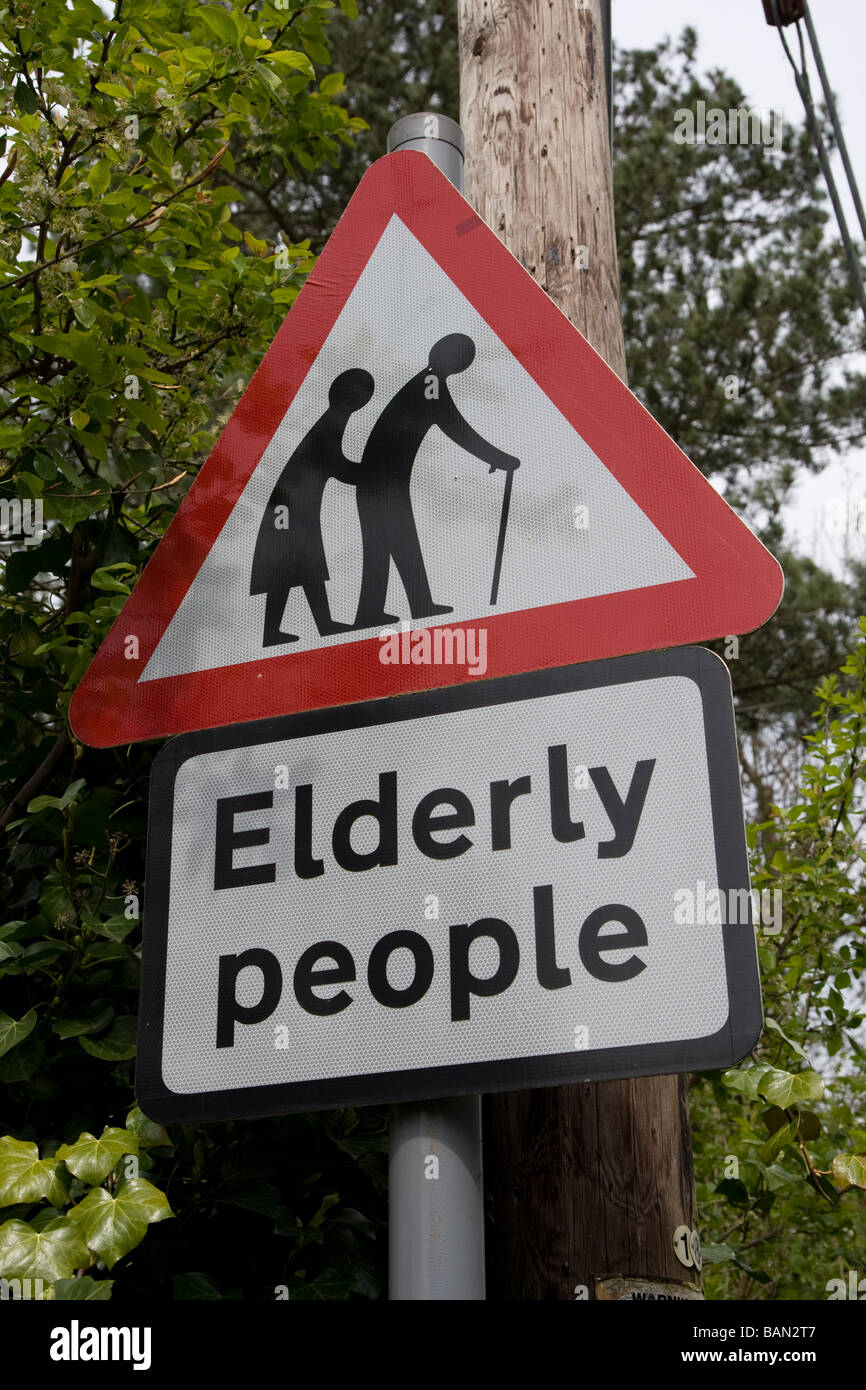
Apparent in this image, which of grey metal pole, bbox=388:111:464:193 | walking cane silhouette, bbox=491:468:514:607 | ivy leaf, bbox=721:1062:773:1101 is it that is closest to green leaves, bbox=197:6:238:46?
grey metal pole, bbox=388:111:464:193

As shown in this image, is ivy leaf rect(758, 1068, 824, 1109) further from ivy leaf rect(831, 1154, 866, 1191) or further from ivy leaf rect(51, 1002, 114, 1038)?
ivy leaf rect(51, 1002, 114, 1038)

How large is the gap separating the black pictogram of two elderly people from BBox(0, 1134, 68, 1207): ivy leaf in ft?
2.32

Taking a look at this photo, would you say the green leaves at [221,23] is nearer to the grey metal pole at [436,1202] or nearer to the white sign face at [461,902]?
the white sign face at [461,902]

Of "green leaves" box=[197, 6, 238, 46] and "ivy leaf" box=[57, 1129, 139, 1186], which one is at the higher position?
"green leaves" box=[197, 6, 238, 46]

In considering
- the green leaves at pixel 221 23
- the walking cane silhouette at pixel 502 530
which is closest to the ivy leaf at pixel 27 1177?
the walking cane silhouette at pixel 502 530

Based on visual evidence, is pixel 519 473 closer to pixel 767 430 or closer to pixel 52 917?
pixel 52 917

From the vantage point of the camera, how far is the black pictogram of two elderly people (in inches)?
54.3

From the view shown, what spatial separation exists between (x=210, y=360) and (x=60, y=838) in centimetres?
115

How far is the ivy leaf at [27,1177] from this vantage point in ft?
4.83

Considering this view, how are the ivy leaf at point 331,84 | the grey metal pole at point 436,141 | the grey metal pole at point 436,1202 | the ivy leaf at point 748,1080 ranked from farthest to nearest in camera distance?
the ivy leaf at point 331,84, the ivy leaf at point 748,1080, the grey metal pole at point 436,141, the grey metal pole at point 436,1202

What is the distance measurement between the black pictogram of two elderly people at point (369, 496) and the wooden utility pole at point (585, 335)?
0.46 m

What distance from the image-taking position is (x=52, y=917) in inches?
74.8

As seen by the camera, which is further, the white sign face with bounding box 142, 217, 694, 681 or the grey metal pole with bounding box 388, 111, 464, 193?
the grey metal pole with bounding box 388, 111, 464, 193
